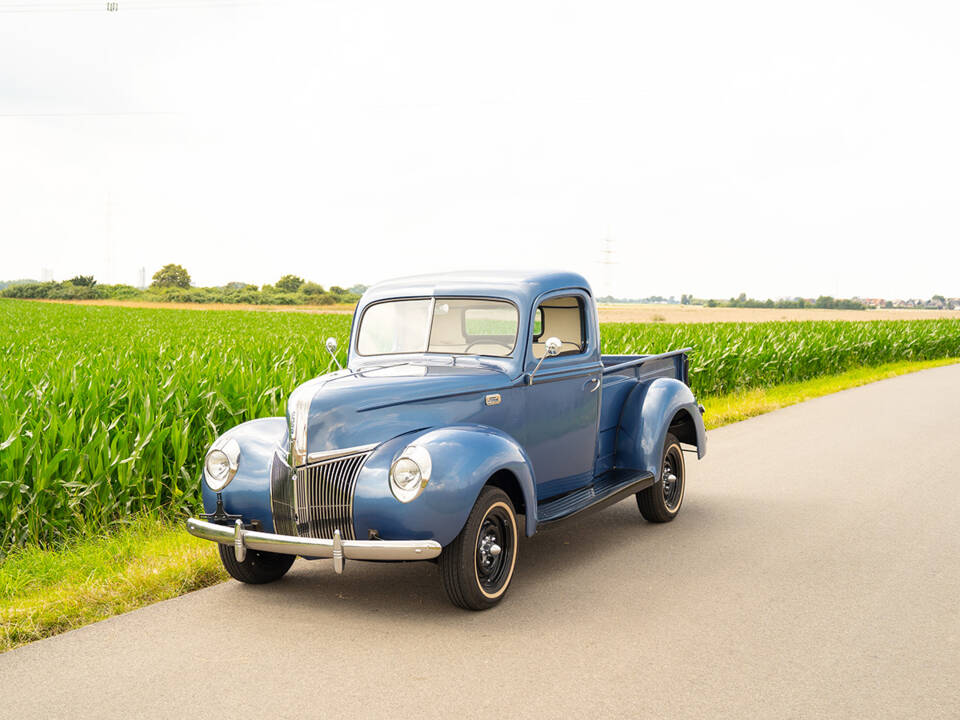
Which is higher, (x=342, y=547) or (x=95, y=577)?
(x=342, y=547)

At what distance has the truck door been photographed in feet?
21.3

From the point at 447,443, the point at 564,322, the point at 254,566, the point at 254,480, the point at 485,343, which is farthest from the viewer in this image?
the point at 564,322

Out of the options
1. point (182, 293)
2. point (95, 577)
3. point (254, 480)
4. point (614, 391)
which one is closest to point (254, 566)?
point (254, 480)

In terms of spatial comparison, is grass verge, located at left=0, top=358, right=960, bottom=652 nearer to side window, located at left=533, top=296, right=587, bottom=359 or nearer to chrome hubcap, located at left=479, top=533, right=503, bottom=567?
chrome hubcap, located at left=479, top=533, right=503, bottom=567

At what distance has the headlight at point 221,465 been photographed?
581 centimetres

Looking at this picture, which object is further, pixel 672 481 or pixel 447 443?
pixel 672 481

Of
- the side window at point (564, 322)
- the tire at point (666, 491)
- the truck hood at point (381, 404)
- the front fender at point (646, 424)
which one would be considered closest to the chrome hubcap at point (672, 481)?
the tire at point (666, 491)

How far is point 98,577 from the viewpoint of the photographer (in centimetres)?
609

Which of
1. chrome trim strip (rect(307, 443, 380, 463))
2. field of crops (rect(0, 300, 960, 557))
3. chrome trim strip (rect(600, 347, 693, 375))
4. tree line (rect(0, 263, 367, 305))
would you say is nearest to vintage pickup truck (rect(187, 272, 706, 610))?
chrome trim strip (rect(307, 443, 380, 463))

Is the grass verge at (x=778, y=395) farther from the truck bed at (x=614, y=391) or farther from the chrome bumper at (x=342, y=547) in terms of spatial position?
the chrome bumper at (x=342, y=547)

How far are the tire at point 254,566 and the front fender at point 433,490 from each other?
1.09 meters

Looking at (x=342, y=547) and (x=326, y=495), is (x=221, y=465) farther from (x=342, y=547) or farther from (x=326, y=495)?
(x=342, y=547)

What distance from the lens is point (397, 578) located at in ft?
20.6

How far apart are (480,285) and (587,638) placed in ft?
9.08
